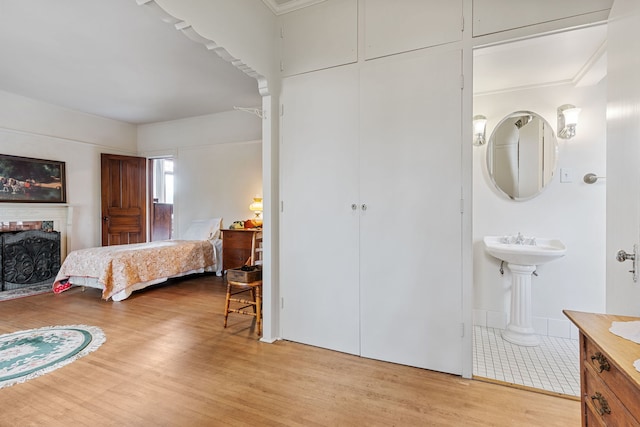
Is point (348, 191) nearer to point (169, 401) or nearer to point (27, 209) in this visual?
point (169, 401)

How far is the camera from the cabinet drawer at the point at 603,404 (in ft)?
2.88

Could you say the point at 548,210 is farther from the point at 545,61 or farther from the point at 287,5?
the point at 287,5

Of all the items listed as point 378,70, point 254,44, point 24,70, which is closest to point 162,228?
point 24,70

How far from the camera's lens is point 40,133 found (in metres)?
4.79

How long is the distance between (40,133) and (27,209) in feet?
3.90

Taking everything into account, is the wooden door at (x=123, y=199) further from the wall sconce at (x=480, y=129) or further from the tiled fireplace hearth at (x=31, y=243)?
the wall sconce at (x=480, y=129)

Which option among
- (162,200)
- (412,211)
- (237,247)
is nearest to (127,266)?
(237,247)

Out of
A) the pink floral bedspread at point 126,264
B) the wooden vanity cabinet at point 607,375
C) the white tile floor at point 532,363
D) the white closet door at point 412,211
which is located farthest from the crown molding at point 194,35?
the pink floral bedspread at point 126,264

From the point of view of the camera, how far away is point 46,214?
4.82 m

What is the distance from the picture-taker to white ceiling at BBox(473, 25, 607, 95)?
2014 mm

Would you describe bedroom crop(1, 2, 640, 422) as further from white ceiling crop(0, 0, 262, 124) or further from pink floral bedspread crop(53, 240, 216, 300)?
pink floral bedspread crop(53, 240, 216, 300)

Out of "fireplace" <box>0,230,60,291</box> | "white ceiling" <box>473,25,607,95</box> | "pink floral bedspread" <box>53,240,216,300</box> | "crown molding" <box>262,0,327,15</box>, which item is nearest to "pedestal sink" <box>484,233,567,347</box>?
"white ceiling" <box>473,25,607,95</box>

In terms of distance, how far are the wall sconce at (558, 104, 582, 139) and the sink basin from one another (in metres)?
0.90

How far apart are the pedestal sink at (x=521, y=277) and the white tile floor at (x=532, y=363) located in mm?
96
